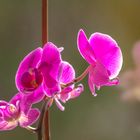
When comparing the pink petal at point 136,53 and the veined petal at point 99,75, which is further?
the pink petal at point 136,53

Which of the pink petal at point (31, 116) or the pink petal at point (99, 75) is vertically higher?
the pink petal at point (99, 75)

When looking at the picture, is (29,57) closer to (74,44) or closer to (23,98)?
(23,98)

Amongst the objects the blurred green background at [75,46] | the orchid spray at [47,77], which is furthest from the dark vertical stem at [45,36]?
the blurred green background at [75,46]

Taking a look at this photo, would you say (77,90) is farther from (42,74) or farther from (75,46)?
(75,46)

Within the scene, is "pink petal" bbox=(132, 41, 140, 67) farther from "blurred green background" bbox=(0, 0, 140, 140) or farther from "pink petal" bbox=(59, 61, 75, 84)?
"pink petal" bbox=(59, 61, 75, 84)

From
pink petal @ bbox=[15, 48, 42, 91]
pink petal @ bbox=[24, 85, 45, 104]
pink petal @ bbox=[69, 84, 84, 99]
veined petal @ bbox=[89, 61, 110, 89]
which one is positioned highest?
pink petal @ bbox=[15, 48, 42, 91]

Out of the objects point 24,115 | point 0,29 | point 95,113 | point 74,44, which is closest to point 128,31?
point 74,44

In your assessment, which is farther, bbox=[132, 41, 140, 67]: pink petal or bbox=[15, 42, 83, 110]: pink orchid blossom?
bbox=[132, 41, 140, 67]: pink petal

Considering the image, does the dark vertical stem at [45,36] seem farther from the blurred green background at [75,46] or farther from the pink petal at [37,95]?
the blurred green background at [75,46]

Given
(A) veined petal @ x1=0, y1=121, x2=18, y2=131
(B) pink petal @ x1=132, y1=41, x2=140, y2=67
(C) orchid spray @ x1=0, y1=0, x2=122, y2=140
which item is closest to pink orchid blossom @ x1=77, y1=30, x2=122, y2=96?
(C) orchid spray @ x1=0, y1=0, x2=122, y2=140
